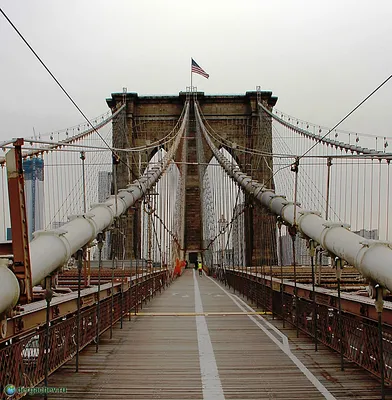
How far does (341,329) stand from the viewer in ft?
21.4

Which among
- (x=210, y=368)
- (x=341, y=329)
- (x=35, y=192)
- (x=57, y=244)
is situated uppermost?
(x=35, y=192)

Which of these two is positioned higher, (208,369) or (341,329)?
(341,329)

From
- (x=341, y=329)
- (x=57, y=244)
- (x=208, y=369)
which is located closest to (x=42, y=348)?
(x=57, y=244)

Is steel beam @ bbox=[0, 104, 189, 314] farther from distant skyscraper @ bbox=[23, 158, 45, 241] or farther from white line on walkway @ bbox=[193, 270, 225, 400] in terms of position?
distant skyscraper @ bbox=[23, 158, 45, 241]

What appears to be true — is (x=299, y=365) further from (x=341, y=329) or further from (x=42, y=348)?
(x=42, y=348)

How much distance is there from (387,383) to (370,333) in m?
0.49

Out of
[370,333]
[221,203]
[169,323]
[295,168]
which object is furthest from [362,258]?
[221,203]

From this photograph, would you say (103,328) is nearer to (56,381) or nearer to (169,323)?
(169,323)

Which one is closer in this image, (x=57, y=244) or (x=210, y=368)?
(x=57, y=244)

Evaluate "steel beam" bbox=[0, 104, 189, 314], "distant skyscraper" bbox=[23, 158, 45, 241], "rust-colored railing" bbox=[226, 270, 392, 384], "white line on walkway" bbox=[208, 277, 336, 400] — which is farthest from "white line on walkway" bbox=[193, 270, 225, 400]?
"distant skyscraper" bbox=[23, 158, 45, 241]

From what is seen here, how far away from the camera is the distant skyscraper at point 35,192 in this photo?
30.6 feet

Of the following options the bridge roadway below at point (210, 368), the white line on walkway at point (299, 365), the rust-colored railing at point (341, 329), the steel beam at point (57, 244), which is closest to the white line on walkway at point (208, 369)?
the bridge roadway below at point (210, 368)

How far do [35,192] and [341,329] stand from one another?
20.8 feet

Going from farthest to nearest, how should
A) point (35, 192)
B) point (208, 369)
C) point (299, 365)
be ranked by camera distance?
point (35, 192) → point (299, 365) → point (208, 369)
